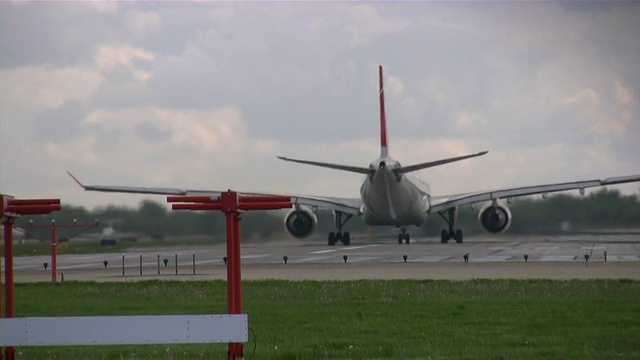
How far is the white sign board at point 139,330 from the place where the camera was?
11.4m

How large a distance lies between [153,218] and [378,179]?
10.7 meters

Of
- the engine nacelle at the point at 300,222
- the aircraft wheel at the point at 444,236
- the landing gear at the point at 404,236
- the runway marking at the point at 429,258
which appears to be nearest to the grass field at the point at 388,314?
the runway marking at the point at 429,258

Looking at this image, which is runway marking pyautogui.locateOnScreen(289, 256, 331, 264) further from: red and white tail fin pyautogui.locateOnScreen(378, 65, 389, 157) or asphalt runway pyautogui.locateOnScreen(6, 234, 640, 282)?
red and white tail fin pyautogui.locateOnScreen(378, 65, 389, 157)

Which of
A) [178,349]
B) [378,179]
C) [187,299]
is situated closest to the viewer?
[178,349]

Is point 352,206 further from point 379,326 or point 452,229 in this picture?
point 379,326

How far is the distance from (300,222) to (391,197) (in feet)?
21.8

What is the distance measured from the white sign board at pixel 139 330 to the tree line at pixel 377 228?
31.8 metres

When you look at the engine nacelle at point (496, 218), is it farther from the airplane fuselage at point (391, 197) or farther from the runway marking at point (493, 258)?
the runway marking at point (493, 258)

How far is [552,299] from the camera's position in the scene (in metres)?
20.0

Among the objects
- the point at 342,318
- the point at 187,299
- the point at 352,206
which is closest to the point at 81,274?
the point at 187,299

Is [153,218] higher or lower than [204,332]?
higher

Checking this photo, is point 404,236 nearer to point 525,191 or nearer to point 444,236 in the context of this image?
point 444,236

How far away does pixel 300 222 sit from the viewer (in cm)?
5594

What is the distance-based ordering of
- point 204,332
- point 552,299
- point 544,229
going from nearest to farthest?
point 204,332 → point 552,299 → point 544,229
